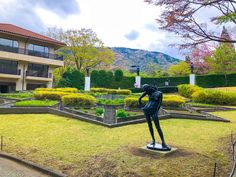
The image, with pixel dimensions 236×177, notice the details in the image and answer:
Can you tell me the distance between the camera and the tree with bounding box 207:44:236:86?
3106cm

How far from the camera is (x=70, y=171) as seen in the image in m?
6.25

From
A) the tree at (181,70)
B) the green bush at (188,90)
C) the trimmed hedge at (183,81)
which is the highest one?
the tree at (181,70)

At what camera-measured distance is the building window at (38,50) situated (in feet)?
119

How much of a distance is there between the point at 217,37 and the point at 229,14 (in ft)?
2.83

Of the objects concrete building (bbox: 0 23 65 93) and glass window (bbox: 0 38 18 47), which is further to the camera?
concrete building (bbox: 0 23 65 93)

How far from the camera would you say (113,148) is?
7820 mm

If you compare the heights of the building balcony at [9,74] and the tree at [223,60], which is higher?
the tree at [223,60]

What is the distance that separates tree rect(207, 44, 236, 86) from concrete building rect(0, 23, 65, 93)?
22.7 meters

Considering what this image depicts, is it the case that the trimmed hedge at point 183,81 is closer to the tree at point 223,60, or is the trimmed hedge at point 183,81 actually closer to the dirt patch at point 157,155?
the tree at point 223,60

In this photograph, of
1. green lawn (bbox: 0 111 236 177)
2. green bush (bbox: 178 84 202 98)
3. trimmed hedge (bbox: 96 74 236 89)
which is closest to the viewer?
green lawn (bbox: 0 111 236 177)

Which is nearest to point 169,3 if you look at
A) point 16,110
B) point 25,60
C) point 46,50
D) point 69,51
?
point 16,110

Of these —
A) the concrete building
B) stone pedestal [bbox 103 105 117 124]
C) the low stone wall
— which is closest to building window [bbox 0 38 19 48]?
the concrete building

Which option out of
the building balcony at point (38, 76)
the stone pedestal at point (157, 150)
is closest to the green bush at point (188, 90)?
the stone pedestal at point (157, 150)

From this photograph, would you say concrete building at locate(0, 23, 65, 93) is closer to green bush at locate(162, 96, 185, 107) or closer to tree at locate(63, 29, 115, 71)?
tree at locate(63, 29, 115, 71)
